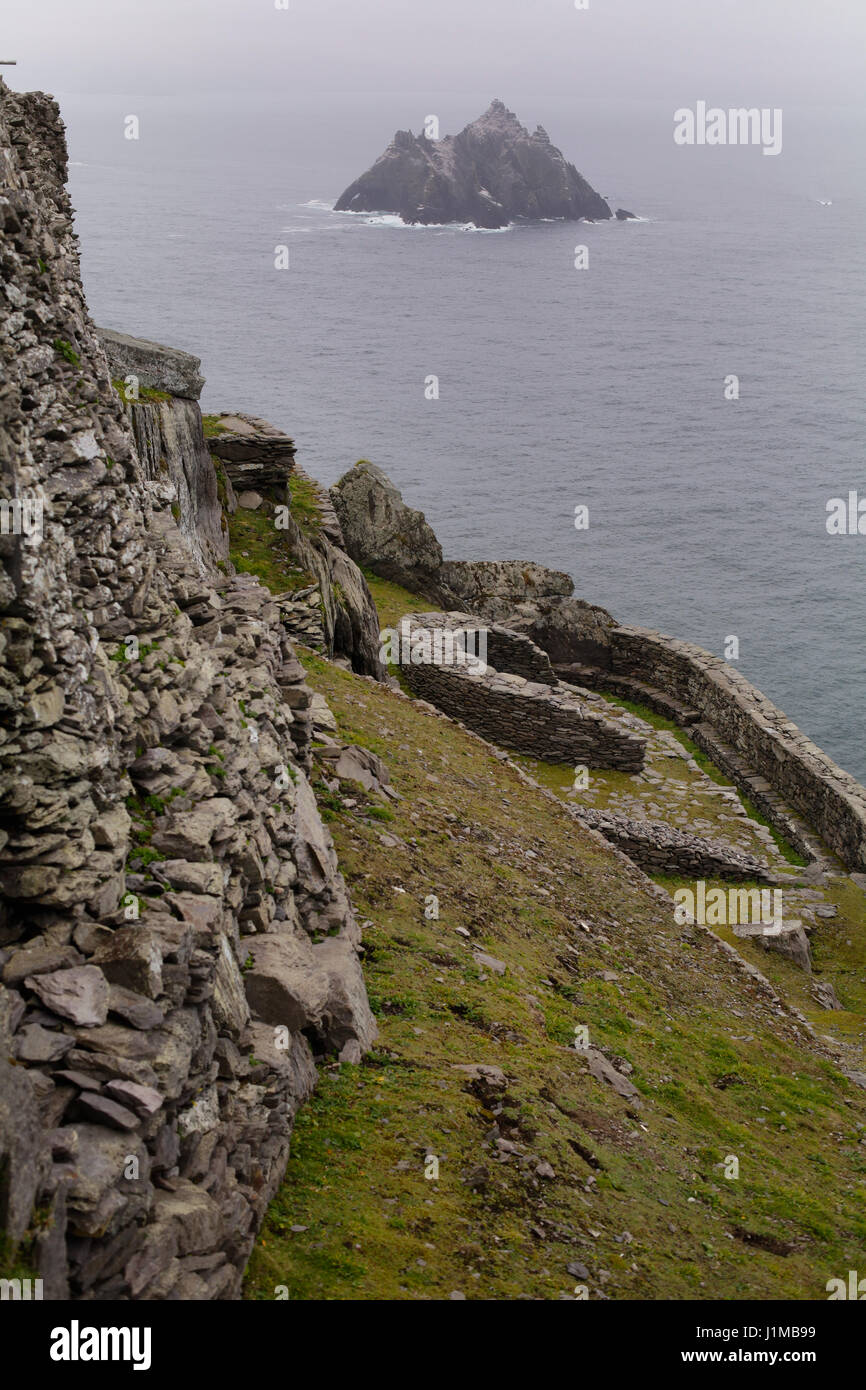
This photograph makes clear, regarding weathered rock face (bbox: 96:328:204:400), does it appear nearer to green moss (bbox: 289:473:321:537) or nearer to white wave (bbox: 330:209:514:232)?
green moss (bbox: 289:473:321:537)

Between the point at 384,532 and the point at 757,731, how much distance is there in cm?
1527

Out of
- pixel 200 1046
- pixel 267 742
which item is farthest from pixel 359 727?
pixel 200 1046

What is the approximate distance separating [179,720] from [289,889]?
246cm

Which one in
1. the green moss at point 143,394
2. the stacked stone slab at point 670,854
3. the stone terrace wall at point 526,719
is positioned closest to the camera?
the green moss at point 143,394

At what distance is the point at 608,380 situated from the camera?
108 m

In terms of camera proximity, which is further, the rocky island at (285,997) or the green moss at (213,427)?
the green moss at (213,427)

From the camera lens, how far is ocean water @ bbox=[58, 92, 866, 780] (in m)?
66.1

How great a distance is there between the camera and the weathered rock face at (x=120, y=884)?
7277mm

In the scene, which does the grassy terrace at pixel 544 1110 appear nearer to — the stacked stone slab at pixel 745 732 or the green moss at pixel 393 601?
the stacked stone slab at pixel 745 732

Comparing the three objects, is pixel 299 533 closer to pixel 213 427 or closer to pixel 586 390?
pixel 213 427

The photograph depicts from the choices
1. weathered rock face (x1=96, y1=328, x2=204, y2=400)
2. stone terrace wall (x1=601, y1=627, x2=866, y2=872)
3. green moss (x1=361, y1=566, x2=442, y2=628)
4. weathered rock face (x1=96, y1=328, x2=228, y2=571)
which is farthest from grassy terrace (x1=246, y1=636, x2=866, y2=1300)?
green moss (x1=361, y1=566, x2=442, y2=628)

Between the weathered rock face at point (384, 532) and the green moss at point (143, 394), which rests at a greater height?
the green moss at point (143, 394)

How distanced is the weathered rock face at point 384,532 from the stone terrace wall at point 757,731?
8017mm

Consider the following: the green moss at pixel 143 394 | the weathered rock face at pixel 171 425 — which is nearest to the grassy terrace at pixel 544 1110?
the weathered rock face at pixel 171 425
